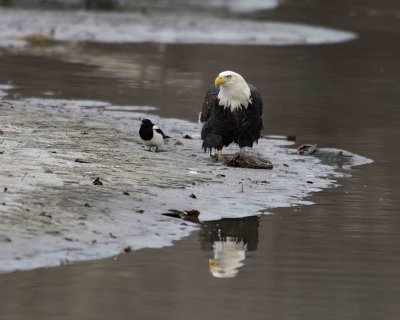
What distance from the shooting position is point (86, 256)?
8.48 m

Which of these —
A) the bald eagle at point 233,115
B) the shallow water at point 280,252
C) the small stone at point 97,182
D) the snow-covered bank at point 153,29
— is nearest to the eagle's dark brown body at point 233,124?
the bald eagle at point 233,115

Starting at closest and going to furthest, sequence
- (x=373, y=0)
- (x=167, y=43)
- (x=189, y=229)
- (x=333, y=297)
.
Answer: (x=333, y=297), (x=189, y=229), (x=167, y=43), (x=373, y=0)

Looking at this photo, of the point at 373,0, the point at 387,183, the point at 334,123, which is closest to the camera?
the point at 387,183

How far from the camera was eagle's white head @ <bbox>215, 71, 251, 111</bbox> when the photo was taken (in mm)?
12711

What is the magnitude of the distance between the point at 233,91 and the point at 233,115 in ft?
0.93

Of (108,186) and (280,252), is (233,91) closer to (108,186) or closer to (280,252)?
(108,186)

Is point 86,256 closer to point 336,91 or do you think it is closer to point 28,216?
point 28,216

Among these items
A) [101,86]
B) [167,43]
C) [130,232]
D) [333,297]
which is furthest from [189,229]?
[167,43]

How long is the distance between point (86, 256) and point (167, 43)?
23.9m

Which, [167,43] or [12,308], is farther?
[167,43]

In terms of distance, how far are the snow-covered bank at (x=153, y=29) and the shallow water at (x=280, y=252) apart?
1001cm

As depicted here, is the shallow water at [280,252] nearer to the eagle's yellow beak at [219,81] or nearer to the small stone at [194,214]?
the small stone at [194,214]

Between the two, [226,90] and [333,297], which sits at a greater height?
[226,90]

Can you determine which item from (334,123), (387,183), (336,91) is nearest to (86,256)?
(387,183)
